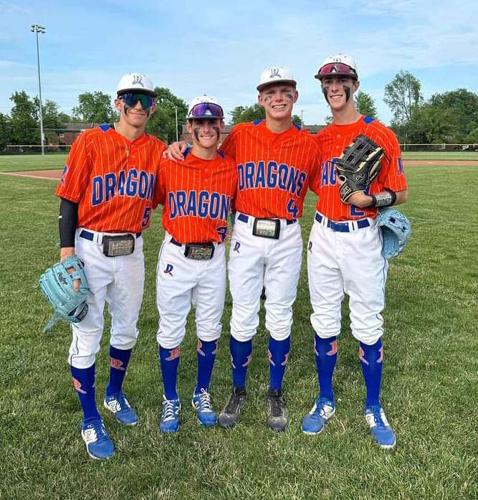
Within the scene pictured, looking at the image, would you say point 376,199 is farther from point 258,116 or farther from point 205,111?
point 258,116

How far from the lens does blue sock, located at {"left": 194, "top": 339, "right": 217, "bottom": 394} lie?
3.23 m

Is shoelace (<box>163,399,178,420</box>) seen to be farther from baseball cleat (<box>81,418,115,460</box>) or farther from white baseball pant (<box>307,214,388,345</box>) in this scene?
white baseball pant (<box>307,214,388,345</box>)

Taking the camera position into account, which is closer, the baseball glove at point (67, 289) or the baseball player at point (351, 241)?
the baseball glove at point (67, 289)

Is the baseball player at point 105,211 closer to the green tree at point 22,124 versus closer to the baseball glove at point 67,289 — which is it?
the baseball glove at point 67,289

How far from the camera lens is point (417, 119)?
251 ft

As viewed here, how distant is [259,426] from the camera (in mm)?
3059

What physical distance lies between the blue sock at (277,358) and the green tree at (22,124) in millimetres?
64374

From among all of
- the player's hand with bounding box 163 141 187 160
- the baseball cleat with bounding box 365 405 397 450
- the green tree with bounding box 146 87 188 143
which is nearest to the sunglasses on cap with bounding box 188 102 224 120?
the player's hand with bounding box 163 141 187 160

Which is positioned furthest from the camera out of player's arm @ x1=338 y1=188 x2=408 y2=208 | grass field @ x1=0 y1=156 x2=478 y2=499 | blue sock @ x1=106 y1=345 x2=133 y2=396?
blue sock @ x1=106 y1=345 x2=133 y2=396

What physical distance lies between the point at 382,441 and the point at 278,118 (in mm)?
2042

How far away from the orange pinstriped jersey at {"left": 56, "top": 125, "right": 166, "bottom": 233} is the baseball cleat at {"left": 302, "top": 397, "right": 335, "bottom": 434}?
1.60 metres

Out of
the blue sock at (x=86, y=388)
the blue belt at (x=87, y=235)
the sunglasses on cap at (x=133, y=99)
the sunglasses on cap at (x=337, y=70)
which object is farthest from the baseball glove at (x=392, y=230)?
the blue sock at (x=86, y=388)

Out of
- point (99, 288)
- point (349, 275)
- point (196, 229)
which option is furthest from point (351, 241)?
point (99, 288)

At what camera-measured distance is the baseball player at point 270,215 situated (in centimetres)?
305
